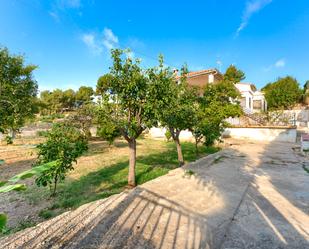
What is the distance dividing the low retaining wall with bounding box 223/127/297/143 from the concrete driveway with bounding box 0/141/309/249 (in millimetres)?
14032

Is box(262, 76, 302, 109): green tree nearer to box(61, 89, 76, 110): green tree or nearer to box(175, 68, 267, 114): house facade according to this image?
box(175, 68, 267, 114): house facade

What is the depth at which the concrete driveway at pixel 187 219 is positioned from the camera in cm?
332

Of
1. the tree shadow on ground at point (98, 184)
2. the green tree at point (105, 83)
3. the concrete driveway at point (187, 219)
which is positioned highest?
the green tree at point (105, 83)

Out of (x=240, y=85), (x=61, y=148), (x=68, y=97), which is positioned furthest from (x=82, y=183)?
(x=68, y=97)

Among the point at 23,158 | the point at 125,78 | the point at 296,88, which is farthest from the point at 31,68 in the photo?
the point at 296,88

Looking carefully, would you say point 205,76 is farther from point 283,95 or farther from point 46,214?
point 46,214

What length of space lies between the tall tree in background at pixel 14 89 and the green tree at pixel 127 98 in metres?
4.77

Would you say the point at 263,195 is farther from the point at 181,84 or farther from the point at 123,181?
the point at 181,84

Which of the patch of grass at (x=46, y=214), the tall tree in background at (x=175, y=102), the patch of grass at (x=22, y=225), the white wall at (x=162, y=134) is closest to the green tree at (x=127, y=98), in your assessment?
the tall tree in background at (x=175, y=102)

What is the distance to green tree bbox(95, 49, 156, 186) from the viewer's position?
249 inches

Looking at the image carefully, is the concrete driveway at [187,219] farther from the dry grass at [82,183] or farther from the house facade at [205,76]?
the house facade at [205,76]

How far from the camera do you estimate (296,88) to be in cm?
3950

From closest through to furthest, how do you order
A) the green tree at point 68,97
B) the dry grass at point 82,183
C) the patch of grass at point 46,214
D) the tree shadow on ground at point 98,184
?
the patch of grass at point 46,214 → the dry grass at point 82,183 → the tree shadow on ground at point 98,184 → the green tree at point 68,97

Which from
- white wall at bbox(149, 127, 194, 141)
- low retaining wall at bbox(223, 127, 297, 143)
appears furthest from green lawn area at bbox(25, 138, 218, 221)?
low retaining wall at bbox(223, 127, 297, 143)
